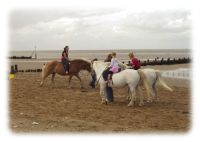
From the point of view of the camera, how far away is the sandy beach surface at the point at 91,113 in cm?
834

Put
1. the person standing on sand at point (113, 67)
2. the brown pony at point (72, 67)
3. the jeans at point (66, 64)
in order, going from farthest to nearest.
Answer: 1. the jeans at point (66, 64)
2. the brown pony at point (72, 67)
3. the person standing on sand at point (113, 67)

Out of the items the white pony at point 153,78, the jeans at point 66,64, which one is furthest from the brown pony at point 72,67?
the white pony at point 153,78

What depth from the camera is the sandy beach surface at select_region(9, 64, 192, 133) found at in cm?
834

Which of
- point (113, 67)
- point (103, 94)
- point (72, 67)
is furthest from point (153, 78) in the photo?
point (72, 67)

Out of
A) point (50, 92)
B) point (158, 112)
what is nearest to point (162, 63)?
point (50, 92)

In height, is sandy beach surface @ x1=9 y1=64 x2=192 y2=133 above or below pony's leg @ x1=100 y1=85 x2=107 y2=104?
below

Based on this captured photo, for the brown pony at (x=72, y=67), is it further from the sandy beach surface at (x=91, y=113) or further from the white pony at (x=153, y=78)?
the white pony at (x=153, y=78)

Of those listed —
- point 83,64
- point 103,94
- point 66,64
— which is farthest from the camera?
point 66,64

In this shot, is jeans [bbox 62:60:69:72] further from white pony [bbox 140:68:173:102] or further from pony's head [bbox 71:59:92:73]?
white pony [bbox 140:68:173:102]

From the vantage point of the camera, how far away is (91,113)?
10266mm

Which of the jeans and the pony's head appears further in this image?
the jeans

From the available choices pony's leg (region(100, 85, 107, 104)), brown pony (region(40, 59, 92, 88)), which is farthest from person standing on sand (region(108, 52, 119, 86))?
brown pony (region(40, 59, 92, 88))

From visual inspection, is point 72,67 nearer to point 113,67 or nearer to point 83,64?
point 83,64
